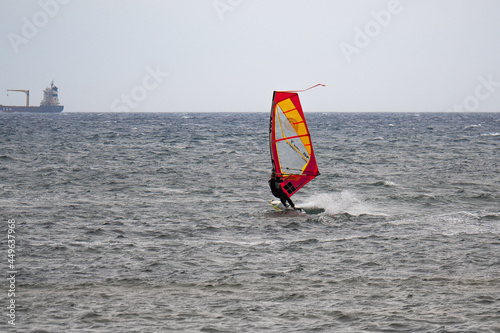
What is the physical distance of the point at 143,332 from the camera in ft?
28.2

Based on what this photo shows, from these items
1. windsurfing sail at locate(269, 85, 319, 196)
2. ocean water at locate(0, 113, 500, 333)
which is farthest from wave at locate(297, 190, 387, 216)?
windsurfing sail at locate(269, 85, 319, 196)

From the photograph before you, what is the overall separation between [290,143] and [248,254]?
21.5 feet

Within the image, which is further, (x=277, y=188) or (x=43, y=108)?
(x=43, y=108)

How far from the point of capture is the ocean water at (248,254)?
30.3 ft

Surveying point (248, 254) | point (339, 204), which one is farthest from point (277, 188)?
→ point (248, 254)

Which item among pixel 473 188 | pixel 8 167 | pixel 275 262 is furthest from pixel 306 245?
pixel 8 167

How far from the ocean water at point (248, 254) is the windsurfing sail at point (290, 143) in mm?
1351

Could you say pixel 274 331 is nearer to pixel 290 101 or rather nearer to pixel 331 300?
pixel 331 300

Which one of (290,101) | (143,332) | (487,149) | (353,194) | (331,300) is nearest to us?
(143,332)

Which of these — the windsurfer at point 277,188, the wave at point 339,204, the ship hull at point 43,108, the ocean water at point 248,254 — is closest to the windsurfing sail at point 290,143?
the windsurfer at point 277,188

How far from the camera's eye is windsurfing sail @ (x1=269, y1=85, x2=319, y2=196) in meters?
18.5

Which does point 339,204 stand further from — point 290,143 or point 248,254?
point 248,254

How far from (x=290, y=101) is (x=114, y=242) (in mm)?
7719

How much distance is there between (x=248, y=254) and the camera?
1330cm
